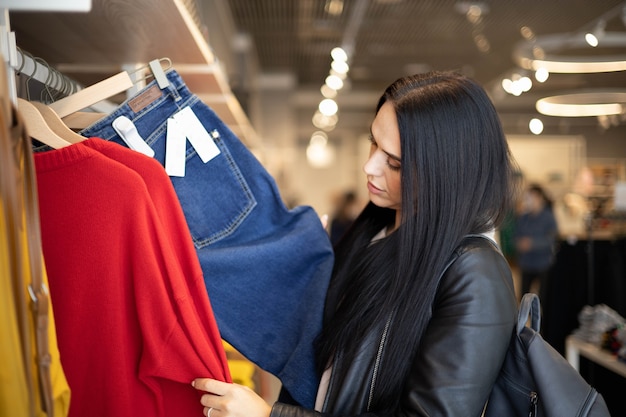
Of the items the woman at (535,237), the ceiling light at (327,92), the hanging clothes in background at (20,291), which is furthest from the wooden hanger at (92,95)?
the ceiling light at (327,92)

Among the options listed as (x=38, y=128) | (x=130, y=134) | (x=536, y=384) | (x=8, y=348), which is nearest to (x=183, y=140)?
(x=130, y=134)

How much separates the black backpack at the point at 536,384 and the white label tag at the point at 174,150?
0.91 m

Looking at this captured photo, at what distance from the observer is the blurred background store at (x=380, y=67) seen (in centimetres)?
176

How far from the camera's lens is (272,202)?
1.71 metres

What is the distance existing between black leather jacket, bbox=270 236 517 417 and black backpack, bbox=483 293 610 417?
44 millimetres

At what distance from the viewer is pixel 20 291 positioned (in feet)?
2.85

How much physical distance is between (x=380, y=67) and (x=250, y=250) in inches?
364

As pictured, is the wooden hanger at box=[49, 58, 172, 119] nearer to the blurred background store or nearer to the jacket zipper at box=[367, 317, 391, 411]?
the blurred background store

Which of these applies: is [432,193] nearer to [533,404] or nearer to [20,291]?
[533,404]

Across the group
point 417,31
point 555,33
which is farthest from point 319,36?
point 555,33

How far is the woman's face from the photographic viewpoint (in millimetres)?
1492

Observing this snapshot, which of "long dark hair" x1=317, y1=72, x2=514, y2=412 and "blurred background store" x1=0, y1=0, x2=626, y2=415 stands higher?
"blurred background store" x1=0, y1=0, x2=626, y2=415

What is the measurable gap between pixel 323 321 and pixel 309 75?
34.5ft

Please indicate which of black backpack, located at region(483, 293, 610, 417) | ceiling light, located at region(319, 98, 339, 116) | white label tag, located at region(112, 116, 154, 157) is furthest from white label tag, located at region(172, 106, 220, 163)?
ceiling light, located at region(319, 98, 339, 116)
